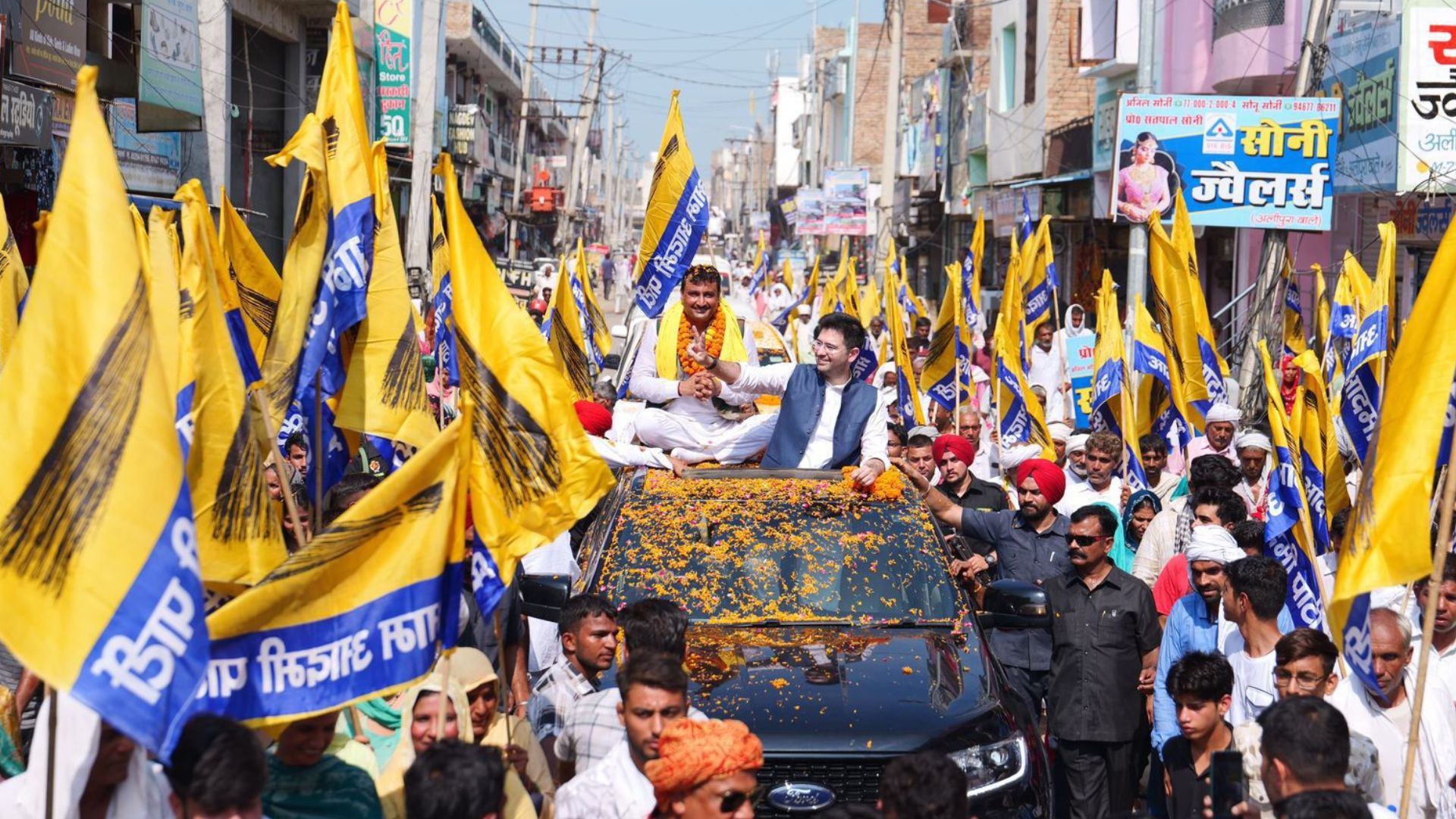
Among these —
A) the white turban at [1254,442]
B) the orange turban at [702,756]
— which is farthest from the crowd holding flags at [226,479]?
the white turban at [1254,442]

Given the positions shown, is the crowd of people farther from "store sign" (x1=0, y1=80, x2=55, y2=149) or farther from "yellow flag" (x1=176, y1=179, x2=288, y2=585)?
"store sign" (x1=0, y1=80, x2=55, y2=149)

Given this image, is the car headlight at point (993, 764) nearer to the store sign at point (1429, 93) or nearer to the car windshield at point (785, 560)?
the car windshield at point (785, 560)

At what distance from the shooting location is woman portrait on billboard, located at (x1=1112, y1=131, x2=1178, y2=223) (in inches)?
685

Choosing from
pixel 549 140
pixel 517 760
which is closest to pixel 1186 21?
pixel 517 760

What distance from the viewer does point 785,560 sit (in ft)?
Result: 23.2

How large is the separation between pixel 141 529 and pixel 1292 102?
49.2 ft

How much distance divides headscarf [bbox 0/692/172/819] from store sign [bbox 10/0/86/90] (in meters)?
10.7

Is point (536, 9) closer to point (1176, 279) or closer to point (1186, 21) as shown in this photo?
point (1186, 21)

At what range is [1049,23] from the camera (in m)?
34.5

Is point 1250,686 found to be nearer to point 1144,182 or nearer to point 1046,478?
point 1046,478

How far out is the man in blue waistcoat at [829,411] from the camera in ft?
26.6

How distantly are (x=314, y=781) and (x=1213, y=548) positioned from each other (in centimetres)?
392

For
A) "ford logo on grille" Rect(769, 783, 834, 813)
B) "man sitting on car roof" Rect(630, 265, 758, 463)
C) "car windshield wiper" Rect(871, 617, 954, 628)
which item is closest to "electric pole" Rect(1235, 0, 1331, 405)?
"man sitting on car roof" Rect(630, 265, 758, 463)

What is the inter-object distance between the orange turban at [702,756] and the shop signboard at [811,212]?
4603 centimetres
